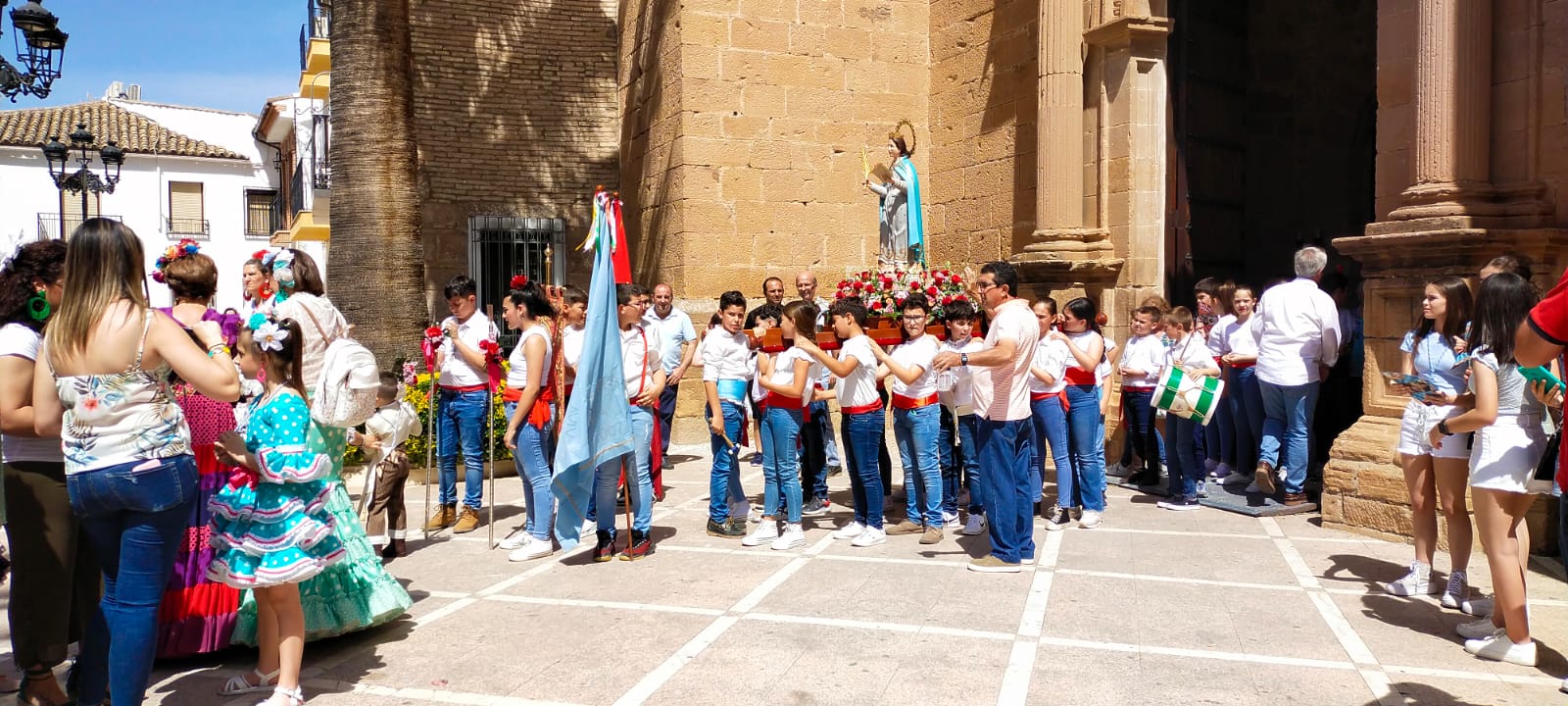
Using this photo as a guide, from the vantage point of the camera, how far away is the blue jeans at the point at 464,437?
306 inches

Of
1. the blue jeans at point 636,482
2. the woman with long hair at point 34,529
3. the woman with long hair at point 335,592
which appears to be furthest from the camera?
the blue jeans at point 636,482

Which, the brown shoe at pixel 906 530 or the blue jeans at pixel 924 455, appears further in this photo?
the brown shoe at pixel 906 530

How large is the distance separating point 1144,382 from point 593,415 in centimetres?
447

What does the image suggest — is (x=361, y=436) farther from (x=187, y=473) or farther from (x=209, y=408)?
(x=187, y=473)

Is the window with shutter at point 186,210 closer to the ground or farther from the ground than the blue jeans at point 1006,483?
farther from the ground

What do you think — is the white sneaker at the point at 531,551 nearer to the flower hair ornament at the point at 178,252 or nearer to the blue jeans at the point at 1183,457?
the flower hair ornament at the point at 178,252

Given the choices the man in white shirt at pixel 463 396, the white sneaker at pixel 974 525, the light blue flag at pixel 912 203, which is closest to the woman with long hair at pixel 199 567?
the man in white shirt at pixel 463 396

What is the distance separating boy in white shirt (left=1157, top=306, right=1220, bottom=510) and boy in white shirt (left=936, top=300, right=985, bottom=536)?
1.60 meters

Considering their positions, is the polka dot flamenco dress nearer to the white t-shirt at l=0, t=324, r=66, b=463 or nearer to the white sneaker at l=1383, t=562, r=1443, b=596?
the white t-shirt at l=0, t=324, r=66, b=463

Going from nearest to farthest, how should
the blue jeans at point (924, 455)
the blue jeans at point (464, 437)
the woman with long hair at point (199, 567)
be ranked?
1. the woman with long hair at point (199, 567)
2. the blue jeans at point (924, 455)
3. the blue jeans at point (464, 437)

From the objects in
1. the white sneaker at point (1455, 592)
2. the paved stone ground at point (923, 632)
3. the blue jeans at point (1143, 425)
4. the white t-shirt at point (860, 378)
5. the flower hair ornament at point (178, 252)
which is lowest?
the paved stone ground at point (923, 632)

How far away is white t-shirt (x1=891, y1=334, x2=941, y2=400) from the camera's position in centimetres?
697

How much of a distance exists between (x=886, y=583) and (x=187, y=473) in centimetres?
354

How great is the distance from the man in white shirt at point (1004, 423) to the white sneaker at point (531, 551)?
2692 mm
